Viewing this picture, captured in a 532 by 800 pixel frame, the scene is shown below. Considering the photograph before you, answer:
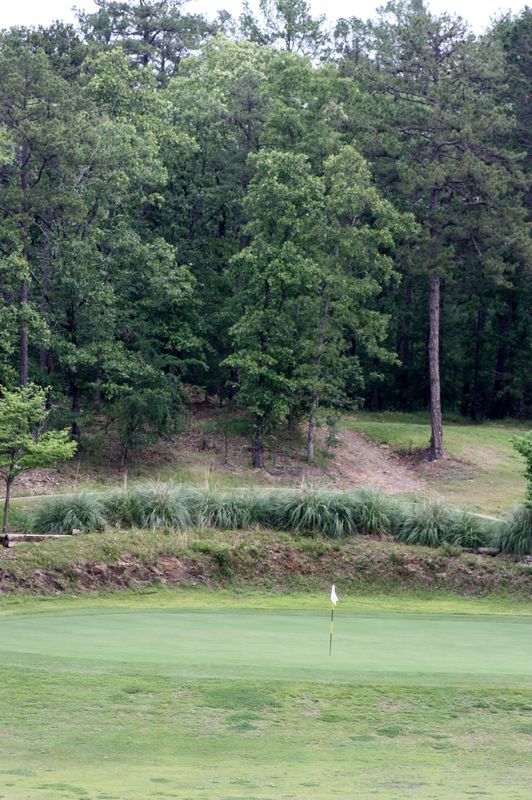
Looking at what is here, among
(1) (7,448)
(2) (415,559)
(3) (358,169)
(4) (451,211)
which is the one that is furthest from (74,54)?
(2) (415,559)

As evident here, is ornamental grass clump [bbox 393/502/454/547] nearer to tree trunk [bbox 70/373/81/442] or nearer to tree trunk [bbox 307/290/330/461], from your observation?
tree trunk [bbox 307/290/330/461]

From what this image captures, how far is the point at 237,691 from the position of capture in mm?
12570

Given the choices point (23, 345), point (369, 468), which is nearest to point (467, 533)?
point (369, 468)

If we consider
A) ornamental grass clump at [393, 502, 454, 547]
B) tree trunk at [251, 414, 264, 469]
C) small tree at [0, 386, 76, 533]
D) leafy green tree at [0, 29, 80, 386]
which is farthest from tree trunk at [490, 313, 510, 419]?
small tree at [0, 386, 76, 533]

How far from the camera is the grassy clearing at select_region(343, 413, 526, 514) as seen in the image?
3850 cm

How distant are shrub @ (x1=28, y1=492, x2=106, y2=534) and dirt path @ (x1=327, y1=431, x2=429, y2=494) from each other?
15.3 m

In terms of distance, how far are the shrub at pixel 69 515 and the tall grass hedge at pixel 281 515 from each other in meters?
0.02

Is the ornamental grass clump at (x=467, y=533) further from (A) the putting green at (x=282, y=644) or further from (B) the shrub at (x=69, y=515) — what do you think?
(B) the shrub at (x=69, y=515)

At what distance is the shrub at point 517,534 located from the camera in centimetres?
2548

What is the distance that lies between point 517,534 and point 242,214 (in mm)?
25795

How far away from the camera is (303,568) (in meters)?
24.5

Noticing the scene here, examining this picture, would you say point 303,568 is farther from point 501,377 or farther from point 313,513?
point 501,377

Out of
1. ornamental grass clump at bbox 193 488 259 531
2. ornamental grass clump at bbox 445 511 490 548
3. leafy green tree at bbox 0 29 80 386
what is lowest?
ornamental grass clump at bbox 445 511 490 548

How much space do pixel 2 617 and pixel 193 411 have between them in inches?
1163
